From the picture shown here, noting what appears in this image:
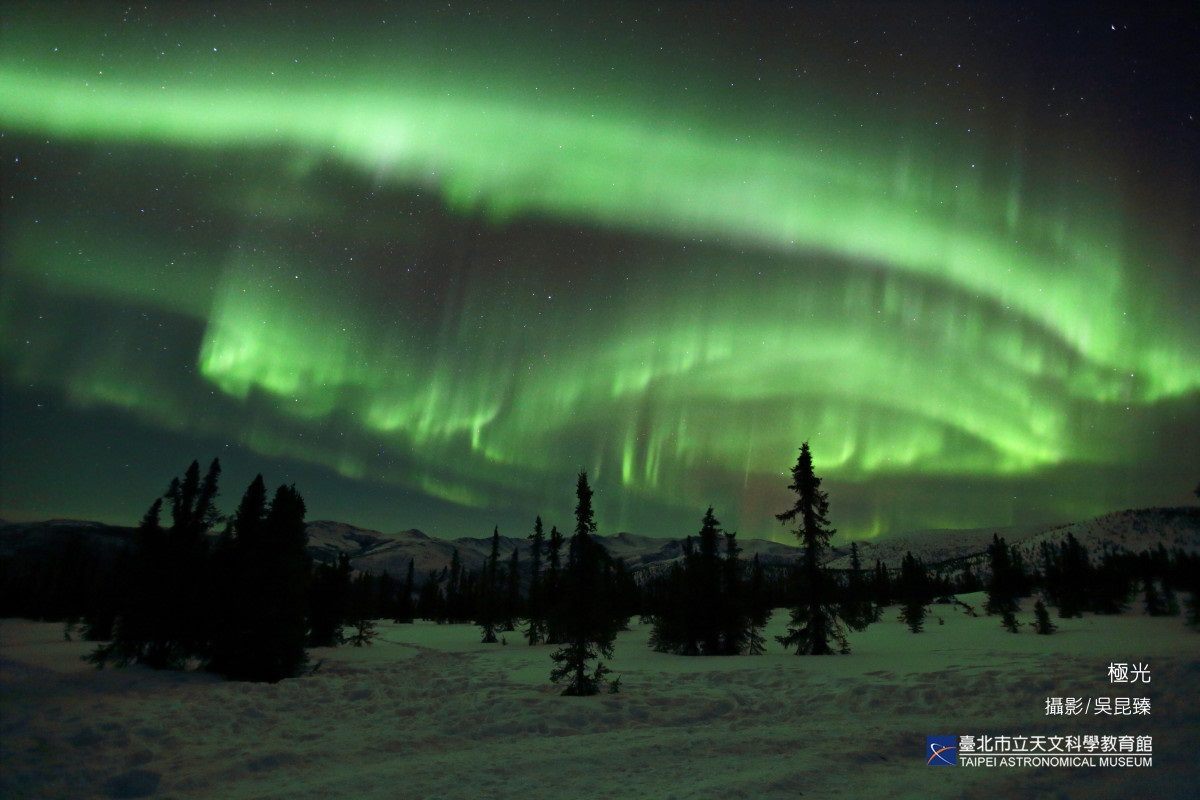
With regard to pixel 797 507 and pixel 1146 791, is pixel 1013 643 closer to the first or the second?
pixel 797 507

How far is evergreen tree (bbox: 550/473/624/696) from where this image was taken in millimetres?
19812

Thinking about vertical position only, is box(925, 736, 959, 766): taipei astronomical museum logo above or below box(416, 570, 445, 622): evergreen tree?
above

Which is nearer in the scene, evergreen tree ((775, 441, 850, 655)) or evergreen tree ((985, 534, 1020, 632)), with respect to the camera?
evergreen tree ((775, 441, 850, 655))

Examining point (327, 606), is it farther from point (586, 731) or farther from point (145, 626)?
point (586, 731)

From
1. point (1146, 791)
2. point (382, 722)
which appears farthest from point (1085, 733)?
Result: point (382, 722)

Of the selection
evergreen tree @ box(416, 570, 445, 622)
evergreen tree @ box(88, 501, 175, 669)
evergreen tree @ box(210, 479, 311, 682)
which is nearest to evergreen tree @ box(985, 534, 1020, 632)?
evergreen tree @ box(210, 479, 311, 682)

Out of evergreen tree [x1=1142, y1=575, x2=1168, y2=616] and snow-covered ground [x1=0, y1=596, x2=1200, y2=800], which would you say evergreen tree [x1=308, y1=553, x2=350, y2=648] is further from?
evergreen tree [x1=1142, y1=575, x2=1168, y2=616]

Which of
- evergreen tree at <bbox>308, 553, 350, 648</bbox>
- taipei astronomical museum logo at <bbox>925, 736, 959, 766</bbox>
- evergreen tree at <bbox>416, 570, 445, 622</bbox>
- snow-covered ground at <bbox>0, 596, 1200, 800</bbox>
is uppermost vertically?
taipei astronomical museum logo at <bbox>925, 736, 959, 766</bbox>

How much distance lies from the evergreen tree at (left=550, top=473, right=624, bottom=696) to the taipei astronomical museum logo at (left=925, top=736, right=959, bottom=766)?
9.77 metres

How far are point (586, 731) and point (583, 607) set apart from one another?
6.41m

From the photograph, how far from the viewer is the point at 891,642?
3762 cm

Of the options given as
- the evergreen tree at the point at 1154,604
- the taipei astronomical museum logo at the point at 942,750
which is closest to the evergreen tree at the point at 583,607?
the taipei astronomical museum logo at the point at 942,750

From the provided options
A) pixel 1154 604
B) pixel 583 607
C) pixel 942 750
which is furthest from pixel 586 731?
pixel 1154 604

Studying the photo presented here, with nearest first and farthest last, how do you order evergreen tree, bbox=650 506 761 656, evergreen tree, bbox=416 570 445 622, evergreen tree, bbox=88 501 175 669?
evergreen tree, bbox=88 501 175 669 < evergreen tree, bbox=650 506 761 656 < evergreen tree, bbox=416 570 445 622
